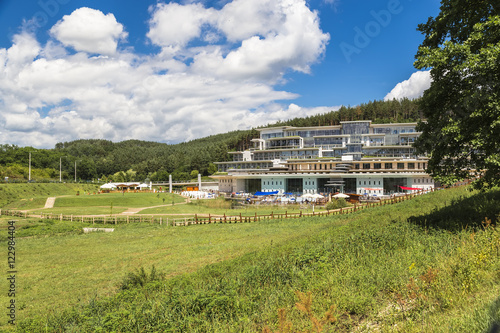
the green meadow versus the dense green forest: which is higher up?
the dense green forest

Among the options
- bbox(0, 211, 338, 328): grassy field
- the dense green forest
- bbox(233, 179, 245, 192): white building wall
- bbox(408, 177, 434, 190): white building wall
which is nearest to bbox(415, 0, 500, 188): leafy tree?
bbox(0, 211, 338, 328): grassy field

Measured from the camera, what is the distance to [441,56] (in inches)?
424

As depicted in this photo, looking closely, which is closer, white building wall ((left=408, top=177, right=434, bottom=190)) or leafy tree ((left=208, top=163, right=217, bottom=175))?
white building wall ((left=408, top=177, right=434, bottom=190))

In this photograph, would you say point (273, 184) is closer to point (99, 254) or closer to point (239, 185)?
point (239, 185)

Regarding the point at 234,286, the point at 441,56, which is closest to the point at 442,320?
the point at 234,286

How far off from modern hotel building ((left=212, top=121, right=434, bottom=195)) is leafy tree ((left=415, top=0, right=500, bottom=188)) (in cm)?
4394

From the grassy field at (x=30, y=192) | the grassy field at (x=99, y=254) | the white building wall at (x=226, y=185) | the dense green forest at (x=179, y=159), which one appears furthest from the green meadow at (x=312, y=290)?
the dense green forest at (x=179, y=159)

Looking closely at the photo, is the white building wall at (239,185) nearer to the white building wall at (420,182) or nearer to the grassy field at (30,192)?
the grassy field at (30,192)

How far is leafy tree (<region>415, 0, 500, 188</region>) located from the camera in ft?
32.3

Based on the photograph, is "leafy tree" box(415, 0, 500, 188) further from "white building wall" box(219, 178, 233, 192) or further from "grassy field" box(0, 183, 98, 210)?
"white building wall" box(219, 178, 233, 192)

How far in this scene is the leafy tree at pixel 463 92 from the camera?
9.84 metres

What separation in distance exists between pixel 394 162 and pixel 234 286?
207 feet

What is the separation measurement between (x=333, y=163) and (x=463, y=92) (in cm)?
5785

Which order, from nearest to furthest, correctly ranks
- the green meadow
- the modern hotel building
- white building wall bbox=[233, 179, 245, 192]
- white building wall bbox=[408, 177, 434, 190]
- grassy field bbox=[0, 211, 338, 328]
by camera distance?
the green meadow, grassy field bbox=[0, 211, 338, 328], white building wall bbox=[408, 177, 434, 190], the modern hotel building, white building wall bbox=[233, 179, 245, 192]
